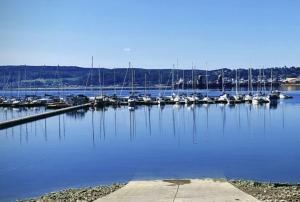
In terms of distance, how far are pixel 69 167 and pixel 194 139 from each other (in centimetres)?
1681

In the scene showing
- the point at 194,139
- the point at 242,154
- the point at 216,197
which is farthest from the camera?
the point at 194,139

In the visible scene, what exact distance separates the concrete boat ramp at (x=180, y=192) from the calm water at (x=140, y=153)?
6.42 meters

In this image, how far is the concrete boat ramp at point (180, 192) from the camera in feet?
49.7

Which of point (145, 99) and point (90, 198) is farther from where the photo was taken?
point (145, 99)

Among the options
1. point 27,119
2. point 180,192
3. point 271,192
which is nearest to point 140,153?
point 271,192

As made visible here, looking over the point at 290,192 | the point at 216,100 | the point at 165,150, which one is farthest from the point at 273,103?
the point at 290,192

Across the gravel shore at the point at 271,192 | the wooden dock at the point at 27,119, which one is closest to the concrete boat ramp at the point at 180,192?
the gravel shore at the point at 271,192

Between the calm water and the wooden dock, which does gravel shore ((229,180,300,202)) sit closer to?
the calm water

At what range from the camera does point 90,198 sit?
55.6ft

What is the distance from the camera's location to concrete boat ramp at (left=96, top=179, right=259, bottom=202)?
49.7 ft

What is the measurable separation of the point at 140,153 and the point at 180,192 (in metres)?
19.3

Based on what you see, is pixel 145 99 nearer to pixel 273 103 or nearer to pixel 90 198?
pixel 273 103

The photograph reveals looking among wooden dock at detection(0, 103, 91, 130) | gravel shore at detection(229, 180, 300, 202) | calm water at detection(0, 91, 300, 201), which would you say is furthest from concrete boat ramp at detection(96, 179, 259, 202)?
wooden dock at detection(0, 103, 91, 130)

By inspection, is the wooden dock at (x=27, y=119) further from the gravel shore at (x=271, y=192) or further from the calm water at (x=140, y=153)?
the gravel shore at (x=271, y=192)
